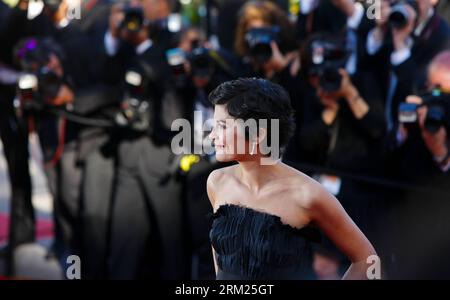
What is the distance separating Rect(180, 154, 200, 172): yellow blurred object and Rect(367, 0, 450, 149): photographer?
0.95 meters

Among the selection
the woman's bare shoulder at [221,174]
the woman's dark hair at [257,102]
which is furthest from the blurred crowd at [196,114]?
the woman's dark hair at [257,102]

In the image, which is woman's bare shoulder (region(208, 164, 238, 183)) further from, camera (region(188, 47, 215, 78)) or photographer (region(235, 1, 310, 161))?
camera (region(188, 47, 215, 78))

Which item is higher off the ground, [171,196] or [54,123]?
[54,123]

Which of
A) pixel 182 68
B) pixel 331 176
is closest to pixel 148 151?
pixel 182 68

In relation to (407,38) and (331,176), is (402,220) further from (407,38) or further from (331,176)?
(407,38)

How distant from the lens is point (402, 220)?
3.61m

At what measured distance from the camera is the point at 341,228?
2246 mm

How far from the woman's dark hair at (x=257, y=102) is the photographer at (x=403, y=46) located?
1.54 m

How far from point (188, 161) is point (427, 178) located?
119 cm

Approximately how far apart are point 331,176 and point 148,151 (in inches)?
39.3

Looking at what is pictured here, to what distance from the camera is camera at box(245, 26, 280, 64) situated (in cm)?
402

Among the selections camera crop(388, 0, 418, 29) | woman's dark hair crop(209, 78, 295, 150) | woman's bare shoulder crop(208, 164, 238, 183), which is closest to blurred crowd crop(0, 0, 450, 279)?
camera crop(388, 0, 418, 29)

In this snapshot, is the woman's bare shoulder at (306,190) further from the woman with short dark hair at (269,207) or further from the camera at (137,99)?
the camera at (137,99)

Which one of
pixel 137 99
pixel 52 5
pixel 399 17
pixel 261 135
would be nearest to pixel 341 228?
pixel 261 135
